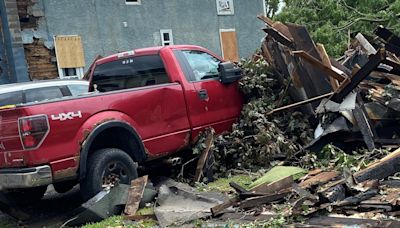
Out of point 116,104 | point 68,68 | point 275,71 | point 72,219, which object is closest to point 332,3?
point 275,71

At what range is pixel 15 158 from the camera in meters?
5.36

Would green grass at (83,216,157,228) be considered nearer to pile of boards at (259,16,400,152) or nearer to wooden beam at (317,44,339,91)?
pile of boards at (259,16,400,152)

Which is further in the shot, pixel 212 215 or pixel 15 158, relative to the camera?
pixel 15 158

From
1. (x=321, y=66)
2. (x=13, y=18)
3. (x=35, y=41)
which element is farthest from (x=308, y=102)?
(x=35, y=41)

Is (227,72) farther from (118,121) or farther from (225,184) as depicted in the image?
(118,121)

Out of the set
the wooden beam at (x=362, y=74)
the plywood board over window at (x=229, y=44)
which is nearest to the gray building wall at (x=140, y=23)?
the plywood board over window at (x=229, y=44)

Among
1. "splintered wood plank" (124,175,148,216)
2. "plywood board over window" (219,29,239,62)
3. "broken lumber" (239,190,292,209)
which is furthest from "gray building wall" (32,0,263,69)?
"broken lumber" (239,190,292,209)

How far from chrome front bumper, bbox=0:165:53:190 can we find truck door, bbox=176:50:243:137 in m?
2.31

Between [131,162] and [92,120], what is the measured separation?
756mm

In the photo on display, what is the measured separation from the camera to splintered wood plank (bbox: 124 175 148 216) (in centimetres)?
541

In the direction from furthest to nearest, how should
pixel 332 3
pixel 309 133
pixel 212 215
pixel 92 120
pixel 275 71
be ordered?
pixel 332 3 → pixel 275 71 → pixel 309 133 → pixel 92 120 → pixel 212 215

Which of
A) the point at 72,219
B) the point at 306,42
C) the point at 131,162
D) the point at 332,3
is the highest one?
the point at 332,3

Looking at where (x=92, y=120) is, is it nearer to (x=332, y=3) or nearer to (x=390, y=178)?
(x=390, y=178)

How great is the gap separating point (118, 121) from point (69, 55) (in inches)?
480
